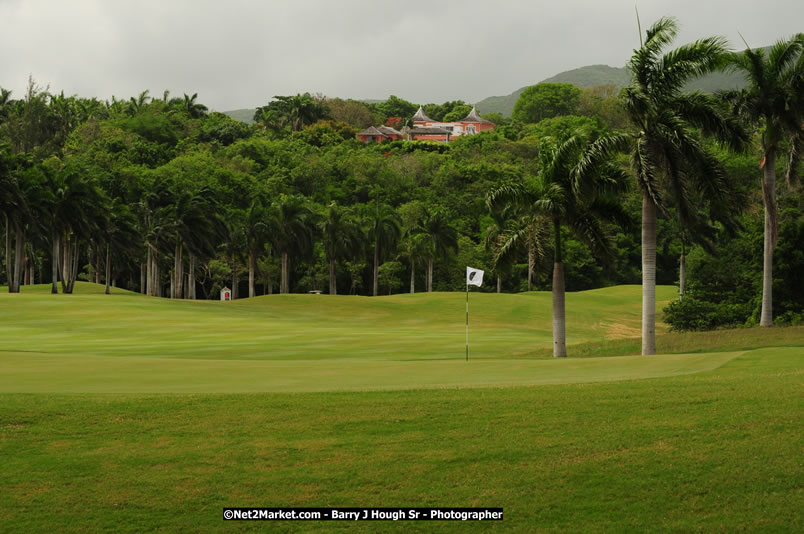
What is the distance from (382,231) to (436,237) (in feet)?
22.6

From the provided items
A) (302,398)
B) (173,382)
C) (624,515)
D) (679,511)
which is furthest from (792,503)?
(173,382)

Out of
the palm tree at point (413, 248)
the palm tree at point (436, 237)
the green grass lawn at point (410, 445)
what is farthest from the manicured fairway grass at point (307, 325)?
the palm tree at point (413, 248)

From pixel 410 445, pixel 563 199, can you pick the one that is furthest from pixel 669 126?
pixel 410 445

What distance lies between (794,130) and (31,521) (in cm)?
3808

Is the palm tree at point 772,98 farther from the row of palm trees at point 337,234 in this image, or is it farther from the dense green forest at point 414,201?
the row of palm trees at point 337,234

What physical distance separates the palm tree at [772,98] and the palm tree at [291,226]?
2457 inches

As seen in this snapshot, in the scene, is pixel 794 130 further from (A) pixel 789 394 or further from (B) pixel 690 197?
(A) pixel 789 394

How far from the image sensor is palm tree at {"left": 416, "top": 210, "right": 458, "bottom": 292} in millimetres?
103750

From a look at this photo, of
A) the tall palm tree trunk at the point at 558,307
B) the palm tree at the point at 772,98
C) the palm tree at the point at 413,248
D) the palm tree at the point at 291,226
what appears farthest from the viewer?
the palm tree at the point at 413,248

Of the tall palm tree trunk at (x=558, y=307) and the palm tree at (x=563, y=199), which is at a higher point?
the palm tree at (x=563, y=199)

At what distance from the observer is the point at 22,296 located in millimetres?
66000

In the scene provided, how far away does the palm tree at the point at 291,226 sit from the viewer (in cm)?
9469

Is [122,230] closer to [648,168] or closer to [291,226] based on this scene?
[291,226]

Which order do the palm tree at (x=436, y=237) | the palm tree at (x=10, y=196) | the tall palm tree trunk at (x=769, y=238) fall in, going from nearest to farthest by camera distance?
the tall palm tree trunk at (x=769, y=238) → the palm tree at (x=10, y=196) → the palm tree at (x=436, y=237)
